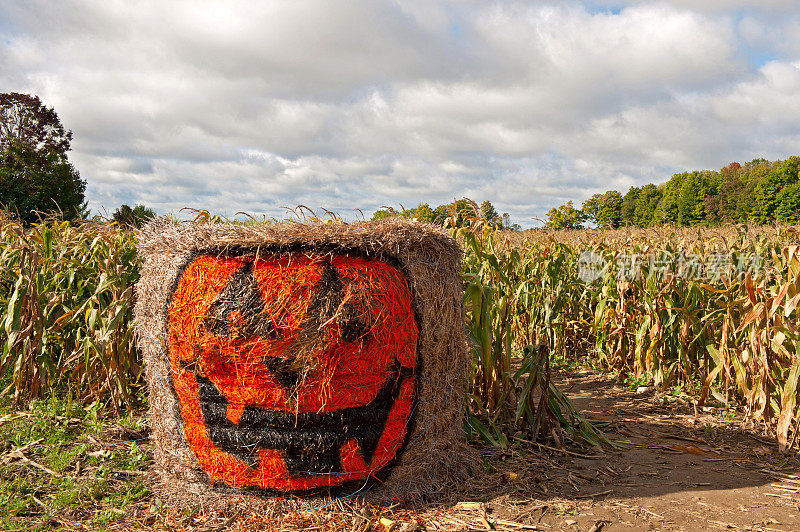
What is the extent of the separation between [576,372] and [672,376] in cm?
131

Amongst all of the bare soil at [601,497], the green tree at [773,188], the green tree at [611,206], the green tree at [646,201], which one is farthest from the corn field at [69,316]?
the green tree at [646,201]

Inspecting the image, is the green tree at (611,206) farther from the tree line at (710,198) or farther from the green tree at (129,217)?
the green tree at (129,217)

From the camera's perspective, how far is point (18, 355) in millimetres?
4801

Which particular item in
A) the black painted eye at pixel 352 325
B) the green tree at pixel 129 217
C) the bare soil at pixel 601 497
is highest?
the green tree at pixel 129 217

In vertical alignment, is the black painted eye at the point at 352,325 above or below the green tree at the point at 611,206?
Answer: below

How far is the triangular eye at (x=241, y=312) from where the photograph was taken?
2.74 m

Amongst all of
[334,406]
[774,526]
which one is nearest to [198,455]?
[334,406]

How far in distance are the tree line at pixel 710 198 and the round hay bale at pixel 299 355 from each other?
33.4 m

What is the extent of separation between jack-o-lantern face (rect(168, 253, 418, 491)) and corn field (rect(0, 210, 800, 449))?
1344mm

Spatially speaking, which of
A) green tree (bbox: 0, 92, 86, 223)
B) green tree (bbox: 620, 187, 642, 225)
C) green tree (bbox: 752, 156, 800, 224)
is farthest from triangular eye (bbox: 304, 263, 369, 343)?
green tree (bbox: 620, 187, 642, 225)

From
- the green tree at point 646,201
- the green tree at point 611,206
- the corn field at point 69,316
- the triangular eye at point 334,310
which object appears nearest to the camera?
the triangular eye at point 334,310

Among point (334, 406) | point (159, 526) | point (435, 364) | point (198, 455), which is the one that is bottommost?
point (159, 526)

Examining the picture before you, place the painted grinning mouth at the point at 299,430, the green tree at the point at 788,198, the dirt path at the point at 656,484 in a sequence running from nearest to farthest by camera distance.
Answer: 1. the painted grinning mouth at the point at 299,430
2. the dirt path at the point at 656,484
3. the green tree at the point at 788,198

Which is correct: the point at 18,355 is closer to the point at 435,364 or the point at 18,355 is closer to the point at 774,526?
the point at 435,364
